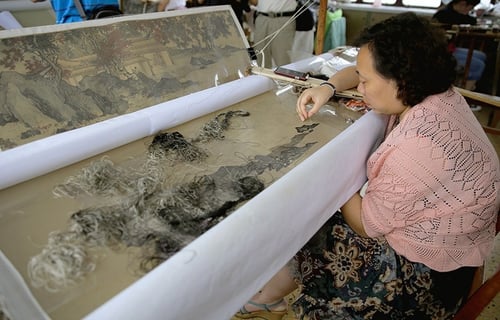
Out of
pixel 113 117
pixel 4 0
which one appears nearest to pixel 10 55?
pixel 113 117

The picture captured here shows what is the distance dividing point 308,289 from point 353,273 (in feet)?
0.51

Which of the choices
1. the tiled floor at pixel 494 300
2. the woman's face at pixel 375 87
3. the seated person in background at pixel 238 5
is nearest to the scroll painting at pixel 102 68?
the woman's face at pixel 375 87

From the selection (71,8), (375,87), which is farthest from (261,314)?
(71,8)

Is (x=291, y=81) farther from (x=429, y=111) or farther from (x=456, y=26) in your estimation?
(x=456, y=26)

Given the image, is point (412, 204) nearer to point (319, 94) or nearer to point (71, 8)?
point (319, 94)

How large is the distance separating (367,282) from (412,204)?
280 millimetres

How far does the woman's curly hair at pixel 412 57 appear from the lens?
874 millimetres

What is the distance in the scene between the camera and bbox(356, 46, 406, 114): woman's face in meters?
0.92

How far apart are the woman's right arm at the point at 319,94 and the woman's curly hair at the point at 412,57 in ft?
0.98

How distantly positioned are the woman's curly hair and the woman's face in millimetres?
13

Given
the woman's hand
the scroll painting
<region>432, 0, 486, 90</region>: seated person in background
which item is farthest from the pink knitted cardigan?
<region>432, 0, 486, 90</region>: seated person in background

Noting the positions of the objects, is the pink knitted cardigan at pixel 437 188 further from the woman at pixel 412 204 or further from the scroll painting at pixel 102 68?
the scroll painting at pixel 102 68

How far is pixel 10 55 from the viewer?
39.0 inches

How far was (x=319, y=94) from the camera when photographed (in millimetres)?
1217
